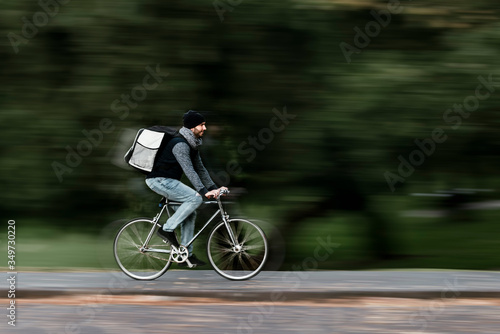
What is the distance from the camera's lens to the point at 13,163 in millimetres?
10430

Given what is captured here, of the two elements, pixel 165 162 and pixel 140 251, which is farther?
pixel 140 251

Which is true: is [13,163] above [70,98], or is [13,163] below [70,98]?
below

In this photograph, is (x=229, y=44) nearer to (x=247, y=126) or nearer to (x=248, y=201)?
(x=247, y=126)

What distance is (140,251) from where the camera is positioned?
27.4 ft

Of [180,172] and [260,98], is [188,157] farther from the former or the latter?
[260,98]

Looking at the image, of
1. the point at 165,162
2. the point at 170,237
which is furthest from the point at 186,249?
the point at 165,162

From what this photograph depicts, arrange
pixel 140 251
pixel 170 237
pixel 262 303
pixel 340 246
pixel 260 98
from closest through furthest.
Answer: pixel 262 303, pixel 170 237, pixel 140 251, pixel 260 98, pixel 340 246

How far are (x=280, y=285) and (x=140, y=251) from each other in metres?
1.50

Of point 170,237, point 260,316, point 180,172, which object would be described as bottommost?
point 260,316

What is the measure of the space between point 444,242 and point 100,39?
674cm

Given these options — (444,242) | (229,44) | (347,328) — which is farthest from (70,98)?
(444,242)

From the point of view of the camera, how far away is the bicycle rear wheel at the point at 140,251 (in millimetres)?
8328

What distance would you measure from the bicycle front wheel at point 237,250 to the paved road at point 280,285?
0.13 metres

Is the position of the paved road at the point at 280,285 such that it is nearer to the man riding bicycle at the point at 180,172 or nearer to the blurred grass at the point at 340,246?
the man riding bicycle at the point at 180,172
